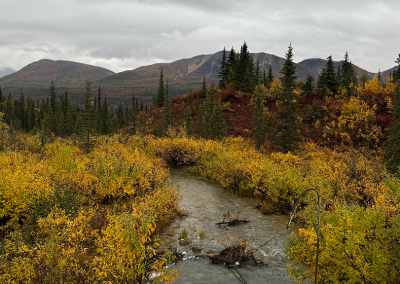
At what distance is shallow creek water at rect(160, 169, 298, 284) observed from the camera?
26.2 feet

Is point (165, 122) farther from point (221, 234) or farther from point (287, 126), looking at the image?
point (221, 234)

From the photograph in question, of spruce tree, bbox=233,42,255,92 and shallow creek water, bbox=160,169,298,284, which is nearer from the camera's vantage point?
shallow creek water, bbox=160,169,298,284

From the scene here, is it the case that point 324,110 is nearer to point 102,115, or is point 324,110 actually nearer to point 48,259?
point 48,259

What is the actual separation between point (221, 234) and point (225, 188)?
298 inches

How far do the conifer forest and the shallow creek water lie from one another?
0.48 metres

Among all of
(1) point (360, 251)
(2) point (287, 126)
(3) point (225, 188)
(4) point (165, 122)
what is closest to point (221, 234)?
(1) point (360, 251)

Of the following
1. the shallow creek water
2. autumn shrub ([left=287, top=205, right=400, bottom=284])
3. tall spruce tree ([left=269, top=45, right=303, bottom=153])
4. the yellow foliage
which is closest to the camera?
autumn shrub ([left=287, top=205, right=400, bottom=284])

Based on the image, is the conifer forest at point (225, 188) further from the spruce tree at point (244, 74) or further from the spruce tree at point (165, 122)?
the spruce tree at point (244, 74)

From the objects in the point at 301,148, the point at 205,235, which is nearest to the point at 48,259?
the point at 205,235

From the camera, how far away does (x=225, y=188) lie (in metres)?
18.3

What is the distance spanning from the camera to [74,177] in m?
10.8

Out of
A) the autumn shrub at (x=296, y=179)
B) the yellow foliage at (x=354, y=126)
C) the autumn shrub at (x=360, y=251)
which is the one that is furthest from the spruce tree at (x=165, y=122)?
the autumn shrub at (x=360, y=251)

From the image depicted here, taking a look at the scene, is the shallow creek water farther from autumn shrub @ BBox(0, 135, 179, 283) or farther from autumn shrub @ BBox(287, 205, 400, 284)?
autumn shrub @ BBox(287, 205, 400, 284)

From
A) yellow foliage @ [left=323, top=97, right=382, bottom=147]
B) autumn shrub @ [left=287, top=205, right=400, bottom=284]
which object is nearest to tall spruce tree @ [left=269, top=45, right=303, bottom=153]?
yellow foliage @ [left=323, top=97, right=382, bottom=147]
